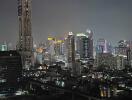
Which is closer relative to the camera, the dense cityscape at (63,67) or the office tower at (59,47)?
the dense cityscape at (63,67)

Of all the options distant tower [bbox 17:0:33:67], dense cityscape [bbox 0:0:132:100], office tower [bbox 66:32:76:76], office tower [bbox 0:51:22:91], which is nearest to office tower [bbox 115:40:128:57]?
dense cityscape [bbox 0:0:132:100]

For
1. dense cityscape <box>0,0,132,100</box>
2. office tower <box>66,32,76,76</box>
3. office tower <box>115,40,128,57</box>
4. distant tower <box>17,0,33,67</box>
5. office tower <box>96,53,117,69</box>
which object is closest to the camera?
dense cityscape <box>0,0,132,100</box>

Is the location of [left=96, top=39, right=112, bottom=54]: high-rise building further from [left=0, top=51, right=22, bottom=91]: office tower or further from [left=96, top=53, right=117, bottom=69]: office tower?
[left=0, top=51, right=22, bottom=91]: office tower

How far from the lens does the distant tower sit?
795 inches

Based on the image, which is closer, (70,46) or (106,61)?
(106,61)

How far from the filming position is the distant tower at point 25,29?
2020cm

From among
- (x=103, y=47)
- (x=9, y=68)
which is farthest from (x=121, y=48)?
(x=9, y=68)

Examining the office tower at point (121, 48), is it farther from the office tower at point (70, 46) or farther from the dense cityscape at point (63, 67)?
the office tower at point (70, 46)

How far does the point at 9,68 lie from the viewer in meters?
11.6

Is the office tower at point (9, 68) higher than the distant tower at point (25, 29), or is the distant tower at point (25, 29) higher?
the distant tower at point (25, 29)

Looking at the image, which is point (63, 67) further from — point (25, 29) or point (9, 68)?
point (9, 68)

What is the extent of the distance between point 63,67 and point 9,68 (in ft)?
27.0

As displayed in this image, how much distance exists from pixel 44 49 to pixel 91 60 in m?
4.50

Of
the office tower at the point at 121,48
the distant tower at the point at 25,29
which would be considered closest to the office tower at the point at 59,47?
the distant tower at the point at 25,29
